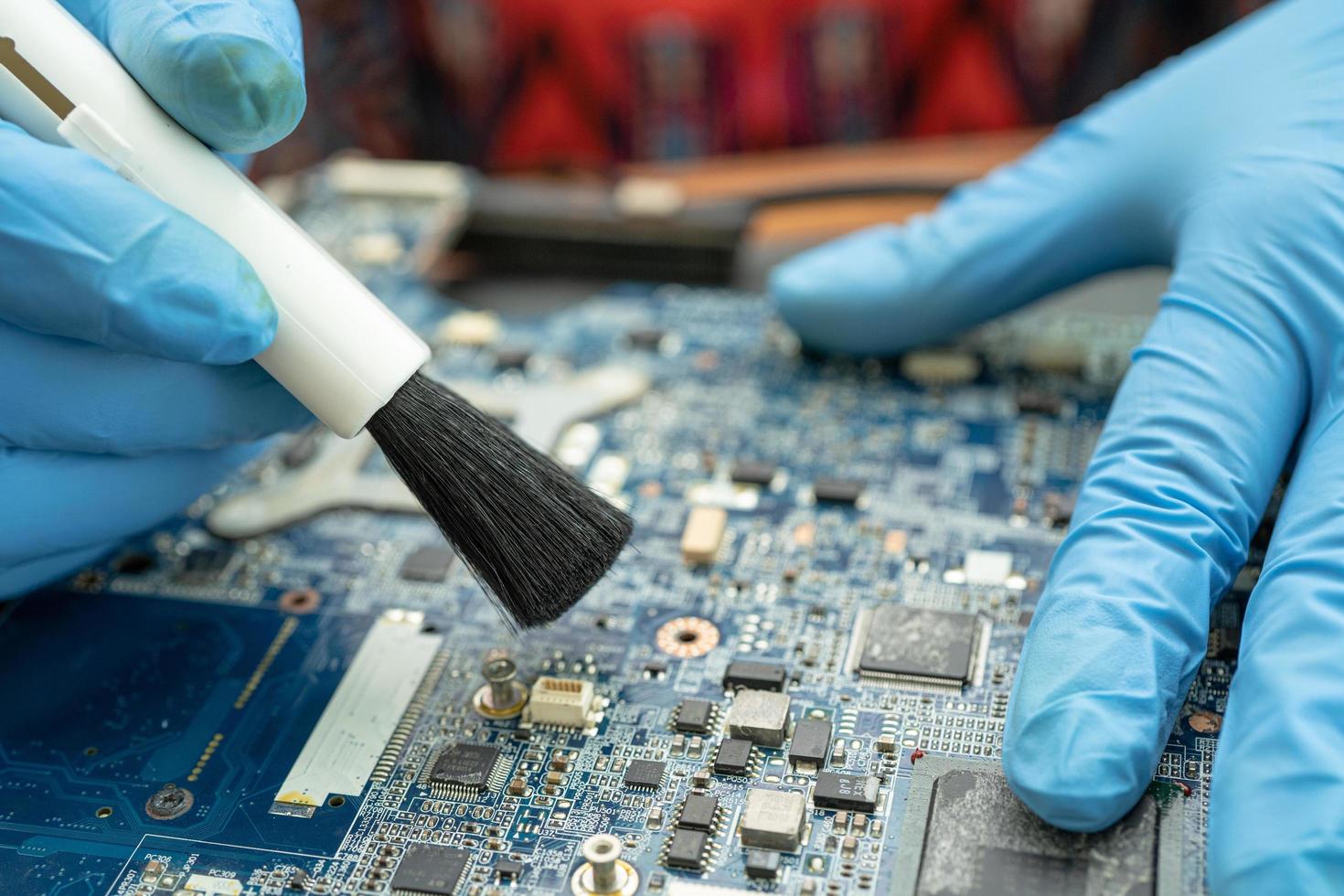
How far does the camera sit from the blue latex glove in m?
2.50

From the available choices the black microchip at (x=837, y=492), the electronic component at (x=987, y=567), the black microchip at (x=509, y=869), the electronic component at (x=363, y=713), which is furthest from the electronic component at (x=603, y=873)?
the black microchip at (x=837, y=492)

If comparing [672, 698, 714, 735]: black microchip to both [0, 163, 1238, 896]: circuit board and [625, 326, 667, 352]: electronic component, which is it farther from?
[625, 326, 667, 352]: electronic component

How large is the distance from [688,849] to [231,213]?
61.9 inches

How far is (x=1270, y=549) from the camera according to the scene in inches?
114

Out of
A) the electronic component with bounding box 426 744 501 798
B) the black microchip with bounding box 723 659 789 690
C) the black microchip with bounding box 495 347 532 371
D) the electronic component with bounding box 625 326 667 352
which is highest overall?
the electronic component with bounding box 625 326 667 352

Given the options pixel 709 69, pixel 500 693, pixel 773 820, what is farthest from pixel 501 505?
pixel 709 69

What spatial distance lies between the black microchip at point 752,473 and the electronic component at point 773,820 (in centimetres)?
120

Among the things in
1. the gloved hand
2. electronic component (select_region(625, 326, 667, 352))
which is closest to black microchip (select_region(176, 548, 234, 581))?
the gloved hand

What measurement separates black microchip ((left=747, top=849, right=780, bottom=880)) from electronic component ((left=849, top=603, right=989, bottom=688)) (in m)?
0.58

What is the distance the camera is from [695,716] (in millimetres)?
3061

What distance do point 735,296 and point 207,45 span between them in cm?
235

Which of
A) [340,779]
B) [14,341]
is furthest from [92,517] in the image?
[340,779]

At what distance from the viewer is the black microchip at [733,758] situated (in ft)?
9.58

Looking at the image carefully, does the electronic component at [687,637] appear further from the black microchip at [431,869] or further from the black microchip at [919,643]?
the black microchip at [431,869]
